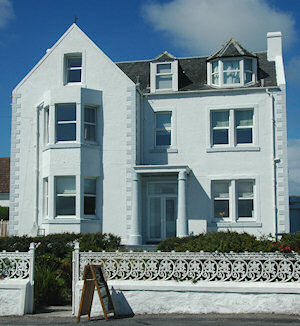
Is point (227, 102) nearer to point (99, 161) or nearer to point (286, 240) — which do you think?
point (99, 161)

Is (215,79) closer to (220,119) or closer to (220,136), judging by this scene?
(220,119)

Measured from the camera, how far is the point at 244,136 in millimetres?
20547

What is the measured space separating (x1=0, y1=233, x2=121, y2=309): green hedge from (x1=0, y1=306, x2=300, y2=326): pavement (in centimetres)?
96

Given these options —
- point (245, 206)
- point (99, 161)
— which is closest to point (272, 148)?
point (245, 206)

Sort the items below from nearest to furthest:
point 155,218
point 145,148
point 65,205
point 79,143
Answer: point 79,143 < point 65,205 < point 155,218 < point 145,148

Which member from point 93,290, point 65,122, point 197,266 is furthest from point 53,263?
point 65,122

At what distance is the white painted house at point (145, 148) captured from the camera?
64.5ft

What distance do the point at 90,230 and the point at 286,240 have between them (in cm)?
1041

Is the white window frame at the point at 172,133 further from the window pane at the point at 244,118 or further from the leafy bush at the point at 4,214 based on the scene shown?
the leafy bush at the point at 4,214

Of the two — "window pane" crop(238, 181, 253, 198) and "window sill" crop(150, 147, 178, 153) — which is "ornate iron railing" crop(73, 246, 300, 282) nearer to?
"window pane" crop(238, 181, 253, 198)

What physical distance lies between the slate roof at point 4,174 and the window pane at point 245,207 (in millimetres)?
20377

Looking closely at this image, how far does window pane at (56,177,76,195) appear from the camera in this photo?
64.8 feet

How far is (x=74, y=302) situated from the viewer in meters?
10.2

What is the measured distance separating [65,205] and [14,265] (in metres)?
8.94
